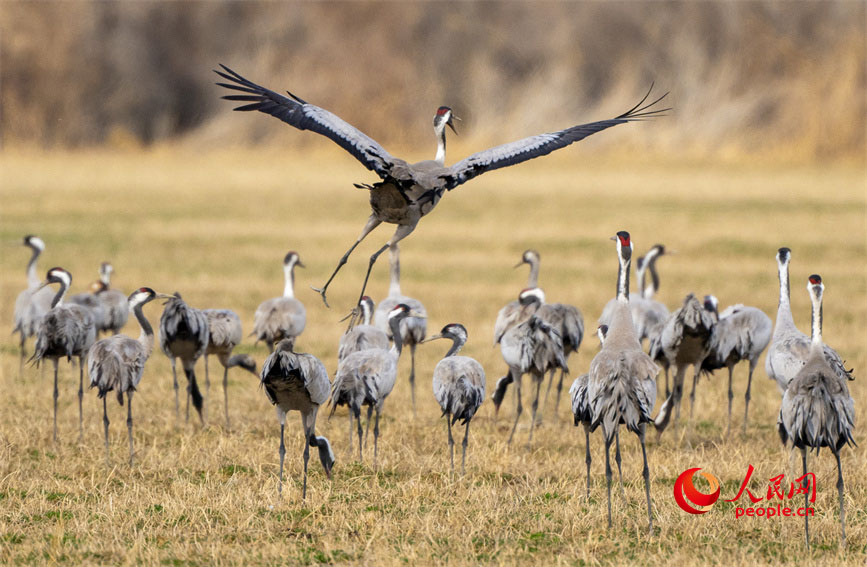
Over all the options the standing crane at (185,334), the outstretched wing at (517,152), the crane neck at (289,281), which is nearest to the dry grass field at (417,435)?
the standing crane at (185,334)

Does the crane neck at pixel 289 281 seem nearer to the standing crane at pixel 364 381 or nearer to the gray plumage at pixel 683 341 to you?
the standing crane at pixel 364 381

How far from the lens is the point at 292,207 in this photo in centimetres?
2866

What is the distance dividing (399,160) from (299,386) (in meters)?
2.14

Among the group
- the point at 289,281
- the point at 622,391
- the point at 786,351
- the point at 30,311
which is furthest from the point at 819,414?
the point at 30,311

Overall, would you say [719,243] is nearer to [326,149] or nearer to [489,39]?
[326,149]

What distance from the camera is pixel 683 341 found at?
9.07 metres

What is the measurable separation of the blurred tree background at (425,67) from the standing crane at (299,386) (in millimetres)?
32950

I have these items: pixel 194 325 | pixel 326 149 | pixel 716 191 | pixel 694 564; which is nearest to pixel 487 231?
pixel 716 191

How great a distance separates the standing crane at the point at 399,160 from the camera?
26.7 ft

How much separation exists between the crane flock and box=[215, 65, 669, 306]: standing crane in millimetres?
12

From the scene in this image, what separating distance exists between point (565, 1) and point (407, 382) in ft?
145

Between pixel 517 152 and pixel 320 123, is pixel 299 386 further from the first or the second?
pixel 517 152

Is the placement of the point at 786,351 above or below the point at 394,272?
below
